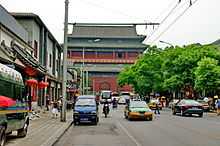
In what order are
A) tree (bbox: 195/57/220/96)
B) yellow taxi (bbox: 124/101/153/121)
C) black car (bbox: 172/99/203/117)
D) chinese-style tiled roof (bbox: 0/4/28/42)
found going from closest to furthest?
1. chinese-style tiled roof (bbox: 0/4/28/42)
2. yellow taxi (bbox: 124/101/153/121)
3. black car (bbox: 172/99/203/117)
4. tree (bbox: 195/57/220/96)

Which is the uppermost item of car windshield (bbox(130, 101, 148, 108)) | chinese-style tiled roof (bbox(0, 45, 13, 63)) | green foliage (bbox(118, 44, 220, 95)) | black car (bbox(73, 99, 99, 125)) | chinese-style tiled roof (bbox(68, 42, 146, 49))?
chinese-style tiled roof (bbox(68, 42, 146, 49))

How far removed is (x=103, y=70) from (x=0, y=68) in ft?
392

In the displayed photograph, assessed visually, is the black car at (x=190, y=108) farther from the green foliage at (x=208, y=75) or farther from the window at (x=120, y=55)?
the window at (x=120, y=55)

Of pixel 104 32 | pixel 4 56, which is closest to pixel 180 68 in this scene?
pixel 4 56

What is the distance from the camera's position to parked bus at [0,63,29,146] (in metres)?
15.6

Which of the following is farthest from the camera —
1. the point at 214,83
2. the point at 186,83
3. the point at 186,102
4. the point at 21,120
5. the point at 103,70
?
the point at 103,70

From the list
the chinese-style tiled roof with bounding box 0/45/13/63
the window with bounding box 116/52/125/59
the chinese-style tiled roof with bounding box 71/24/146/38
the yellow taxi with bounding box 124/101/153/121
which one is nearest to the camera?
the chinese-style tiled roof with bounding box 0/45/13/63

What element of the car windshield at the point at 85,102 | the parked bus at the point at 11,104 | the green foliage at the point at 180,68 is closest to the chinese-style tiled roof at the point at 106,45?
the green foliage at the point at 180,68

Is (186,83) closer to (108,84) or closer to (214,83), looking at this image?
(214,83)

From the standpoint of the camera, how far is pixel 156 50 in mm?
87125

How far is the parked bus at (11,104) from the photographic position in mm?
15569

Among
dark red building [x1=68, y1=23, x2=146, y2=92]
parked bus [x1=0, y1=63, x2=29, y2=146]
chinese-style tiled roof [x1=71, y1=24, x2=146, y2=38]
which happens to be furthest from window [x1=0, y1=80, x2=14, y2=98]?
chinese-style tiled roof [x1=71, y1=24, x2=146, y2=38]

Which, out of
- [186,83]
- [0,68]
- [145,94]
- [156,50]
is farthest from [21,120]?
[145,94]

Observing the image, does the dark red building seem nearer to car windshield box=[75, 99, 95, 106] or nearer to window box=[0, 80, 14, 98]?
car windshield box=[75, 99, 95, 106]
